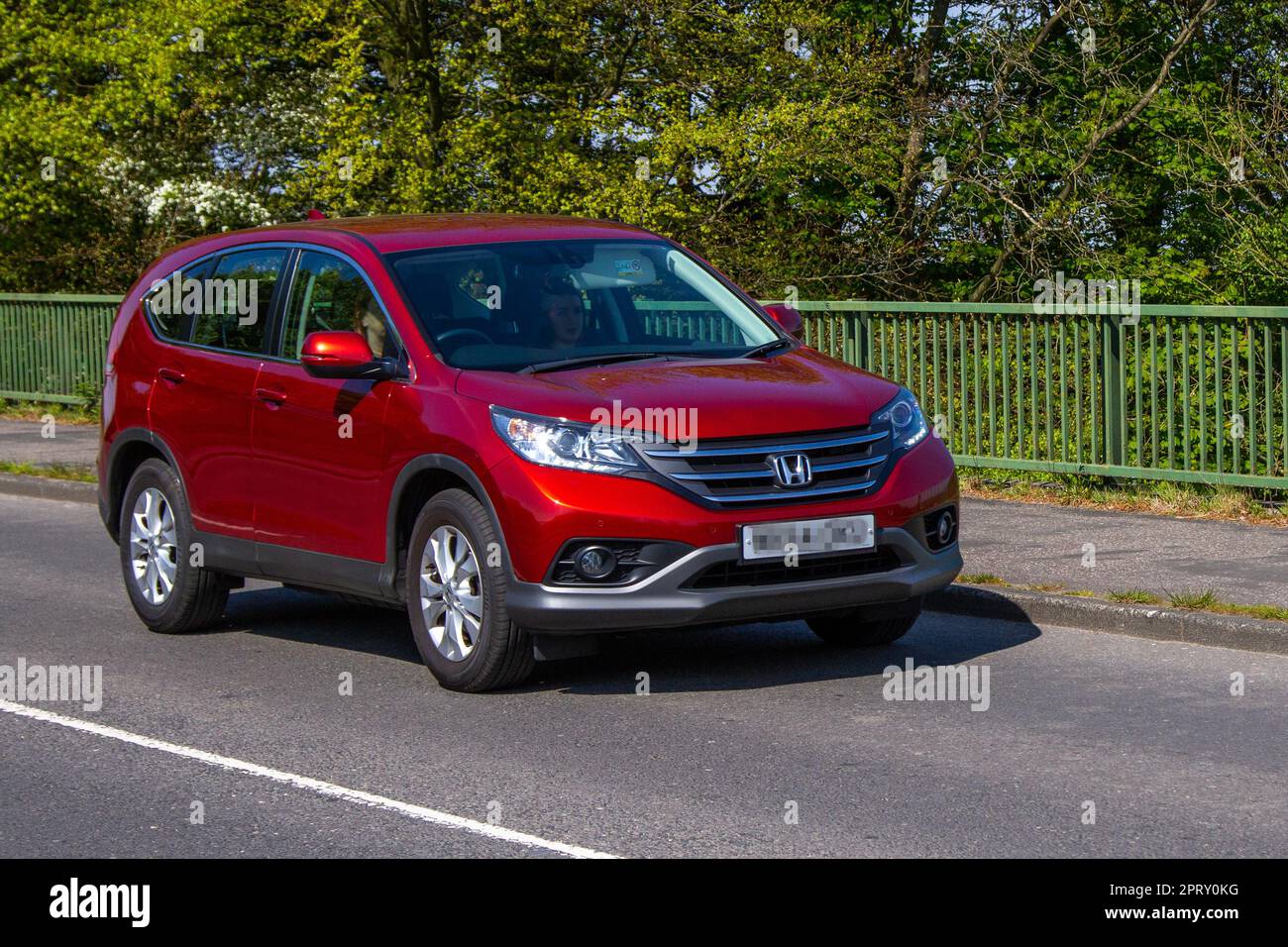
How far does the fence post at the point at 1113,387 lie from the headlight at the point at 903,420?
538 cm

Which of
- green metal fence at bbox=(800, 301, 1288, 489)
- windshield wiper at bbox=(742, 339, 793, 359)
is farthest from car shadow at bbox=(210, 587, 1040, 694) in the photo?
green metal fence at bbox=(800, 301, 1288, 489)

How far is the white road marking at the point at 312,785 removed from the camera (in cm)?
585

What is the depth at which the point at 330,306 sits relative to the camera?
29.0 feet

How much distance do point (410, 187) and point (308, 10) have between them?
8.08ft

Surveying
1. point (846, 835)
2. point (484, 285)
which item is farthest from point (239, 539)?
point (846, 835)

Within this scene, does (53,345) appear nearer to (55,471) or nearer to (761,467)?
(55,471)

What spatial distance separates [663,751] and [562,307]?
233 cm

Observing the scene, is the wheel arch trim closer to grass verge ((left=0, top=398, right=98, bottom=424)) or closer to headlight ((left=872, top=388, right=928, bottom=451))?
headlight ((left=872, top=388, right=928, bottom=451))

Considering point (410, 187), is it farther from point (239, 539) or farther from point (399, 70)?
→ point (239, 539)

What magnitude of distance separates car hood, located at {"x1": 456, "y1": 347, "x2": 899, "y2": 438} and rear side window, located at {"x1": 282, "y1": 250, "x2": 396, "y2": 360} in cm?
71

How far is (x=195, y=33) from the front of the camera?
26938 millimetres

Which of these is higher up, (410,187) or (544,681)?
(410,187)

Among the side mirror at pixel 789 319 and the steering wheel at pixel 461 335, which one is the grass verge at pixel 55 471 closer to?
the side mirror at pixel 789 319

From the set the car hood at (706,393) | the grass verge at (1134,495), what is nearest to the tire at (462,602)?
the car hood at (706,393)
